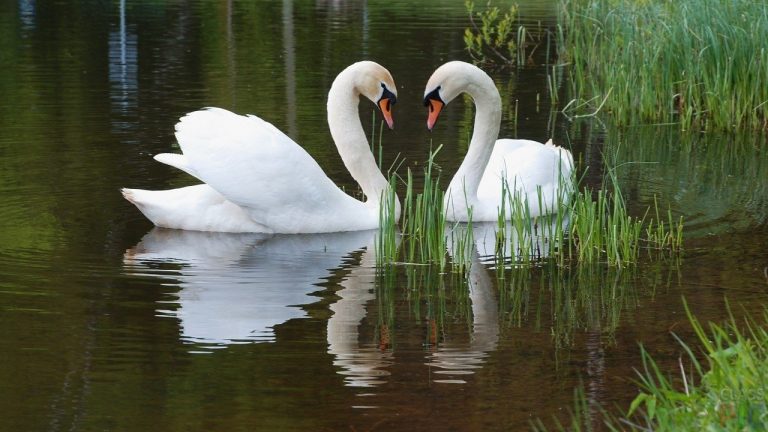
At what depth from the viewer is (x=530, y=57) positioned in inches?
750

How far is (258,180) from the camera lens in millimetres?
8242

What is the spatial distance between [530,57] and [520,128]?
6094 mm

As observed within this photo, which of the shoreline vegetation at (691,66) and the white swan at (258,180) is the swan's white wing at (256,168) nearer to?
the white swan at (258,180)

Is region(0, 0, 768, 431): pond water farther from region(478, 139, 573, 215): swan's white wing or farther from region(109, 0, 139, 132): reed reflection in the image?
region(478, 139, 573, 215): swan's white wing

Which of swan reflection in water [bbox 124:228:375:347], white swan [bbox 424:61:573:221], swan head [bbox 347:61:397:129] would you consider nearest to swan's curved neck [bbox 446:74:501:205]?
white swan [bbox 424:61:573:221]

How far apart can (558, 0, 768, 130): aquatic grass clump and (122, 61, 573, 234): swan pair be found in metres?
3.33

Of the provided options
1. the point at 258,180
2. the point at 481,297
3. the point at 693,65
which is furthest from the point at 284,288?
the point at 693,65

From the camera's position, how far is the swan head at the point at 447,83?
899cm

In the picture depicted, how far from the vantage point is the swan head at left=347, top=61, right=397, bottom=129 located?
882 centimetres

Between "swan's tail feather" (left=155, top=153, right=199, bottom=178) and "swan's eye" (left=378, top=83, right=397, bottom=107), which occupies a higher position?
"swan's eye" (left=378, top=83, right=397, bottom=107)

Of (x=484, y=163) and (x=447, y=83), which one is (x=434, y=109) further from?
(x=484, y=163)

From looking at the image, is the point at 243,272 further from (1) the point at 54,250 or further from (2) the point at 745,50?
(2) the point at 745,50

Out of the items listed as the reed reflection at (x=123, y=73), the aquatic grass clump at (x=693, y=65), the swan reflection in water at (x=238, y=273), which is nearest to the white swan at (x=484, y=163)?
the swan reflection in water at (x=238, y=273)

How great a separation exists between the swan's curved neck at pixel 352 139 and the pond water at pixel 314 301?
0.53 metres
